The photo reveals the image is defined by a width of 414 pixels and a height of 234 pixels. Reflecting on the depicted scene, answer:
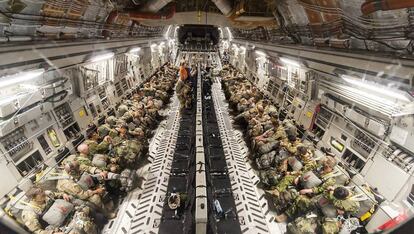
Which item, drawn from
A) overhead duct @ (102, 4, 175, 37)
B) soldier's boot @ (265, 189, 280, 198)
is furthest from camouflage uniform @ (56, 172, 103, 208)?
overhead duct @ (102, 4, 175, 37)

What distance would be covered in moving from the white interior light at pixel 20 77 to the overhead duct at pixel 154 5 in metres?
3.64

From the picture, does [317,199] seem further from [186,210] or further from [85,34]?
[85,34]

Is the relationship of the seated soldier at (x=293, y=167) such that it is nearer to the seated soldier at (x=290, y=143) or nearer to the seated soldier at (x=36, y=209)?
the seated soldier at (x=290, y=143)

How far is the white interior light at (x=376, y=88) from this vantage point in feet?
9.74

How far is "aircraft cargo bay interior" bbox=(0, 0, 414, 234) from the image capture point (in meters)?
3.12

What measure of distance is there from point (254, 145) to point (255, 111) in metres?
1.54

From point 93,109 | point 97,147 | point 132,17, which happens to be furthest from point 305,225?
point 132,17

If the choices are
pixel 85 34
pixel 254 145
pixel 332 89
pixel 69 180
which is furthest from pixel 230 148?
pixel 85 34

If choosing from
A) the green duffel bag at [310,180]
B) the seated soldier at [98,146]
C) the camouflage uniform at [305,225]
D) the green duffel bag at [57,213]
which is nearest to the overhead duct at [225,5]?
the seated soldier at [98,146]

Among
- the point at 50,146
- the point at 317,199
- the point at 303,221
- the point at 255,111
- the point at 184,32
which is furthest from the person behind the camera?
the point at 184,32

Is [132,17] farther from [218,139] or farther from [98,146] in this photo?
[218,139]

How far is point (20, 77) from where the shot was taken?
3340 millimetres

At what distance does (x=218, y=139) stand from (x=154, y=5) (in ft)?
13.4

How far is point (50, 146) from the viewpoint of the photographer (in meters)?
4.44
